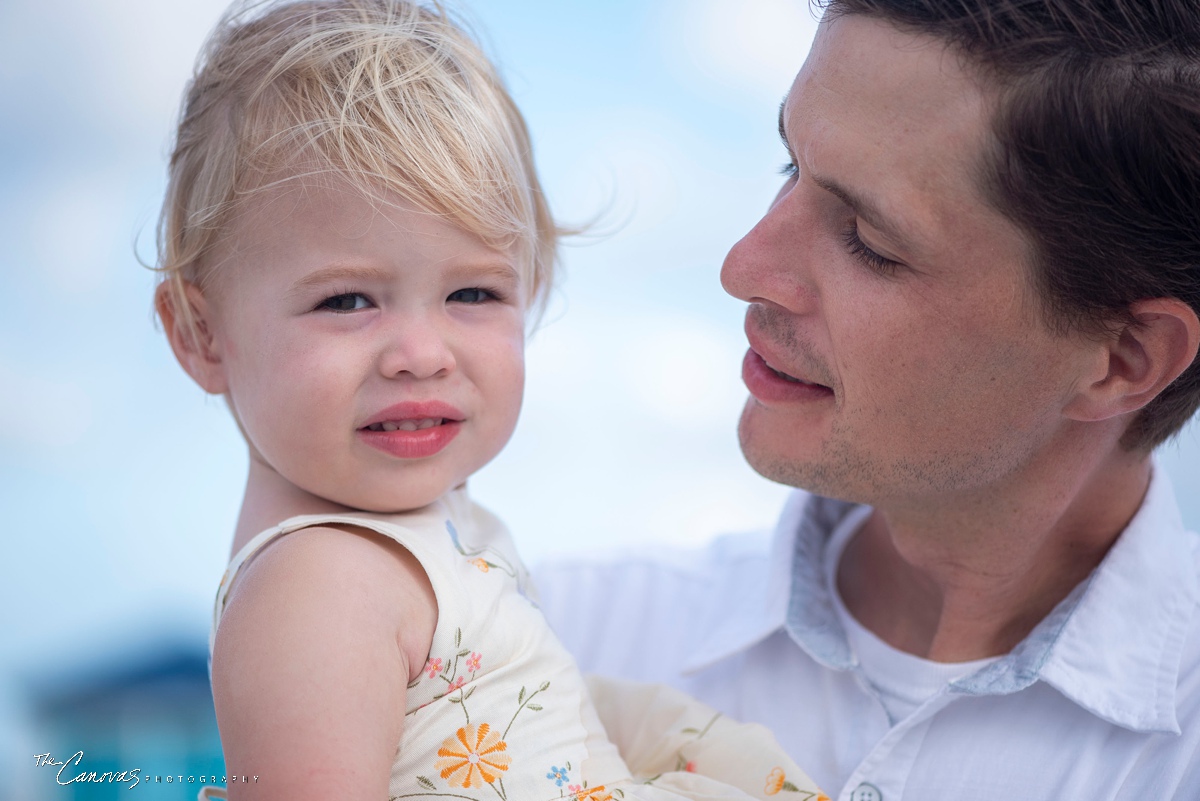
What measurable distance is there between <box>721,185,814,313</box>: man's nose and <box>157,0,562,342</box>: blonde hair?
343 mm

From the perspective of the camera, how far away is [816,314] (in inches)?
64.6

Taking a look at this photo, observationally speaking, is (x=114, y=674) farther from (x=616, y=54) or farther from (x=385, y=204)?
(x=616, y=54)

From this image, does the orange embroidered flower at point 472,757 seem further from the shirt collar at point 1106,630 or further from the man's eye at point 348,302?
the shirt collar at point 1106,630

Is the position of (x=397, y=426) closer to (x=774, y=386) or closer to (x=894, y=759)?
(x=774, y=386)

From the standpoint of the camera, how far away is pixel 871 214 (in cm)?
151

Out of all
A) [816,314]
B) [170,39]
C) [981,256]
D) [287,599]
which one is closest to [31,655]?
[170,39]

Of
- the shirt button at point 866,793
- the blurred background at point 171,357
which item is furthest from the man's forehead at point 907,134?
the shirt button at point 866,793

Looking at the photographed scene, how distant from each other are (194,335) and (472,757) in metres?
0.76

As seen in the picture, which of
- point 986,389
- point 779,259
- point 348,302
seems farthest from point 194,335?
point 986,389

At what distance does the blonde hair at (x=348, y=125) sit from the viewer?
4.72 feet

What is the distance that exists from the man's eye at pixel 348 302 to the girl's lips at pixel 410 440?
0.17 m

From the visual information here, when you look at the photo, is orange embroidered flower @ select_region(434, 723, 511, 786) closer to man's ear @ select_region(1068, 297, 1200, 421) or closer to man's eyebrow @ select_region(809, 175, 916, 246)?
man's eyebrow @ select_region(809, 175, 916, 246)

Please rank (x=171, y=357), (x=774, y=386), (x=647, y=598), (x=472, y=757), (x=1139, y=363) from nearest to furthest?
(x=472, y=757) < (x=1139, y=363) < (x=774, y=386) < (x=647, y=598) < (x=171, y=357)

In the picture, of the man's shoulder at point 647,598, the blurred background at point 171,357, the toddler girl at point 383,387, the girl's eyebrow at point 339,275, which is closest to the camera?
the toddler girl at point 383,387
